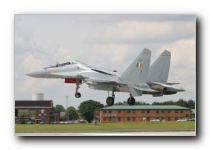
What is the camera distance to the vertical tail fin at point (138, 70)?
25.7 m

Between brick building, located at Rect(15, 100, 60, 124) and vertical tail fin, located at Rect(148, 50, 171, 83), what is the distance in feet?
8.69

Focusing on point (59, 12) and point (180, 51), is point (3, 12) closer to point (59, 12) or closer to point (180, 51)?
point (59, 12)

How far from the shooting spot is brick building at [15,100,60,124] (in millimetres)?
25297

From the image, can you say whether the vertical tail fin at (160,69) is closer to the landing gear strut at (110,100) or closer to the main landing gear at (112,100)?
the main landing gear at (112,100)

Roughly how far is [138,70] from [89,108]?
167cm

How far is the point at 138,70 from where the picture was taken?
25.7 m

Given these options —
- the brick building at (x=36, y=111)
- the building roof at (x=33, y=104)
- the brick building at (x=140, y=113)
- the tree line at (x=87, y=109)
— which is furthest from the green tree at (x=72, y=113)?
the brick building at (x=140, y=113)

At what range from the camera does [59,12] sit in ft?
82.2

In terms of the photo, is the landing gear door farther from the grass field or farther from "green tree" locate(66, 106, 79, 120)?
"green tree" locate(66, 106, 79, 120)

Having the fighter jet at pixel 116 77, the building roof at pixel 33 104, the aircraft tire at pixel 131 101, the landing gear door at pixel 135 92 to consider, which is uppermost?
the fighter jet at pixel 116 77

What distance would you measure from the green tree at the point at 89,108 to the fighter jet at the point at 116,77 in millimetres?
275

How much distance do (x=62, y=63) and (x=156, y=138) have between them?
3.09 metres

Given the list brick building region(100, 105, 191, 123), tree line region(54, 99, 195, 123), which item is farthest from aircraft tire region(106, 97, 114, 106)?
brick building region(100, 105, 191, 123)

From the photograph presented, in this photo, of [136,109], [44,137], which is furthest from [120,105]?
[44,137]
